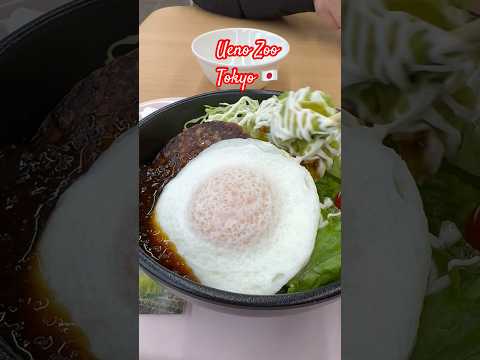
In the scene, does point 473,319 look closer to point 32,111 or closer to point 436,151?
point 436,151

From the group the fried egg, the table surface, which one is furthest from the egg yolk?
the table surface

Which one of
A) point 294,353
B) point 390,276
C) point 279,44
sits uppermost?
point 279,44

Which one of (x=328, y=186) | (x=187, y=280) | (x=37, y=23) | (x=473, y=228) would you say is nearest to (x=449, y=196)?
(x=473, y=228)

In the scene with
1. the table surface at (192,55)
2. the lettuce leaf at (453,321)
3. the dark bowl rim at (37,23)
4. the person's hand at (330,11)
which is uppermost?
the dark bowl rim at (37,23)

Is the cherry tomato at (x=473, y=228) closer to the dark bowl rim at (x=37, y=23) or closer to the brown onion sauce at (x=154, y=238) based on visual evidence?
the brown onion sauce at (x=154, y=238)

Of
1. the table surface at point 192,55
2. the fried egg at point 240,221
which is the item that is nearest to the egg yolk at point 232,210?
the fried egg at point 240,221

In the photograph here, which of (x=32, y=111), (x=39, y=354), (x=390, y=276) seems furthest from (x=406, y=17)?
(x=39, y=354)
